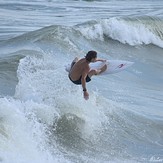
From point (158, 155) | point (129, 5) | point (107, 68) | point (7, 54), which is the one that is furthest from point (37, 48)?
point (129, 5)

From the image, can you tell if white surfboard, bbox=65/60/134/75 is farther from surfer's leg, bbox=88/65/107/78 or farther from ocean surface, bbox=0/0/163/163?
ocean surface, bbox=0/0/163/163

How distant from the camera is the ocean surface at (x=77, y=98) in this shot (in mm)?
10250

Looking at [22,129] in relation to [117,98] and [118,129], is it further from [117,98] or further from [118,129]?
[117,98]

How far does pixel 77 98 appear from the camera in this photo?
1272 centimetres

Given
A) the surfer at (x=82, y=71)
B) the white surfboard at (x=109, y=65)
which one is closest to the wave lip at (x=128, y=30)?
the white surfboard at (x=109, y=65)

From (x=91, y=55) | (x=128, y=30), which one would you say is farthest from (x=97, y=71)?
(x=128, y=30)

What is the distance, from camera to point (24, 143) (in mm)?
9625

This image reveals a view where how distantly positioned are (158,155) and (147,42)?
13982 millimetres

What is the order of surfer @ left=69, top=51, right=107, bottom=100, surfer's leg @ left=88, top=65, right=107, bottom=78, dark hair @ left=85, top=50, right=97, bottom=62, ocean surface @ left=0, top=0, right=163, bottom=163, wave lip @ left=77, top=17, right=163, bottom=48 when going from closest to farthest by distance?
1. ocean surface @ left=0, top=0, right=163, bottom=163
2. dark hair @ left=85, top=50, right=97, bottom=62
3. surfer @ left=69, top=51, right=107, bottom=100
4. surfer's leg @ left=88, top=65, right=107, bottom=78
5. wave lip @ left=77, top=17, right=163, bottom=48

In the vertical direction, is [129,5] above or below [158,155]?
below

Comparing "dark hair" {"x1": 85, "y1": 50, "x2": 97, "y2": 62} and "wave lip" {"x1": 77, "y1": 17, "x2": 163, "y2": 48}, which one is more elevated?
"dark hair" {"x1": 85, "y1": 50, "x2": 97, "y2": 62}

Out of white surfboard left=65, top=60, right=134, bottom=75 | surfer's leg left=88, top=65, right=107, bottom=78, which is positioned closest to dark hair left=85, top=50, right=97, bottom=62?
surfer's leg left=88, top=65, right=107, bottom=78

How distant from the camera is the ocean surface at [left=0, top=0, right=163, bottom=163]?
1025cm

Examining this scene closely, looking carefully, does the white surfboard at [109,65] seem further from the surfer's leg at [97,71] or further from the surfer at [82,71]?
the surfer at [82,71]
